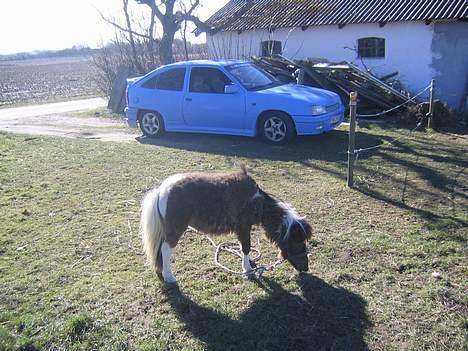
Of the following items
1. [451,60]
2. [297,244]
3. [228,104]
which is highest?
[451,60]

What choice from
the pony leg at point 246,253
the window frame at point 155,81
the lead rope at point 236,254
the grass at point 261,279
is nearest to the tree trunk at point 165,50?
the window frame at point 155,81

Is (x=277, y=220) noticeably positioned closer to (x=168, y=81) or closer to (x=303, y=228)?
(x=303, y=228)

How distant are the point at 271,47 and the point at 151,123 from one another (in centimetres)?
926

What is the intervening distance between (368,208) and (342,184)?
109 cm

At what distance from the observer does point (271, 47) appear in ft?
63.8

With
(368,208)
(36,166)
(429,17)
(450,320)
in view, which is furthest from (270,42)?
(450,320)

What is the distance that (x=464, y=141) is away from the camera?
10281mm

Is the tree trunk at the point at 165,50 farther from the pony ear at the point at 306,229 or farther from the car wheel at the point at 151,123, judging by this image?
the pony ear at the point at 306,229

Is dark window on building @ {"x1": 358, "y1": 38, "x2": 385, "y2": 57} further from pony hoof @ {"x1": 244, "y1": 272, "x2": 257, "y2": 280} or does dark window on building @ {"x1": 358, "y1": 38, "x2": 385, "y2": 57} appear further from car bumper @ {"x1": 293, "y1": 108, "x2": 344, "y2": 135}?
pony hoof @ {"x1": 244, "y1": 272, "x2": 257, "y2": 280}

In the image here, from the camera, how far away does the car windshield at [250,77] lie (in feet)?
35.0

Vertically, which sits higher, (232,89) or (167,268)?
(232,89)

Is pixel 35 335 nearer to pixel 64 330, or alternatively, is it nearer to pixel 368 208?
pixel 64 330

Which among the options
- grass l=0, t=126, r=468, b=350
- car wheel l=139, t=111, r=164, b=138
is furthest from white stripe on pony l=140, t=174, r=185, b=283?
car wheel l=139, t=111, r=164, b=138

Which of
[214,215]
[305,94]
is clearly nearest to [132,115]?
[305,94]
